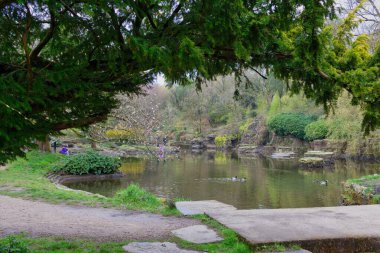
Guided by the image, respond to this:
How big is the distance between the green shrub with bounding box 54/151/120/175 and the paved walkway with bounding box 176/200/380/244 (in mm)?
11979

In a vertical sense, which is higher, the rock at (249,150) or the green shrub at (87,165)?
the rock at (249,150)

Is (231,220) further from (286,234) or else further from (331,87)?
(331,87)

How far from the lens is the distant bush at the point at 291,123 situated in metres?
39.9

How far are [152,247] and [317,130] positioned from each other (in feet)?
108

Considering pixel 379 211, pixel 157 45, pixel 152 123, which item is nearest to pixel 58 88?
pixel 157 45

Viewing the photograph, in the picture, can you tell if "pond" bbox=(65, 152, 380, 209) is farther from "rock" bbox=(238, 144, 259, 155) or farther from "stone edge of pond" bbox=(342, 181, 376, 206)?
"rock" bbox=(238, 144, 259, 155)

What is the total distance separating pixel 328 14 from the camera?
4.02m

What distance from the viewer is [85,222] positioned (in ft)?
24.7

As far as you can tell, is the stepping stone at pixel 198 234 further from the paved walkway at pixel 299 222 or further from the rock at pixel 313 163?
the rock at pixel 313 163

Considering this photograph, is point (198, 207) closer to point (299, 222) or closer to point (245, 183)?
point (299, 222)

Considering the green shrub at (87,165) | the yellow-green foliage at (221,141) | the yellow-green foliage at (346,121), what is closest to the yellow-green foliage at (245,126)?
the yellow-green foliage at (221,141)

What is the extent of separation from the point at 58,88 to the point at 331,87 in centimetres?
278

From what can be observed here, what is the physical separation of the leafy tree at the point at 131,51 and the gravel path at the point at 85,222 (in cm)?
268

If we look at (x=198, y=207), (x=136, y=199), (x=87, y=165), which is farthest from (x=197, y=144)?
(x=198, y=207)
